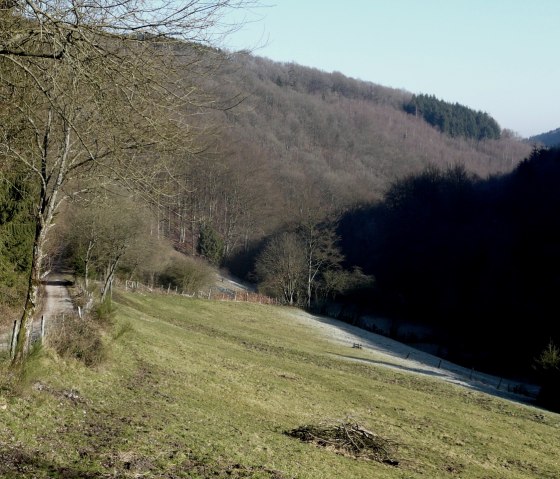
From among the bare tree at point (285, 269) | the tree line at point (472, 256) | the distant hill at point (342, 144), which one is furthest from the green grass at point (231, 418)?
the distant hill at point (342, 144)

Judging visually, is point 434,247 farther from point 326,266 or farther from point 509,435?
point 509,435

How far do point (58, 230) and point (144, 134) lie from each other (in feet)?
84.8

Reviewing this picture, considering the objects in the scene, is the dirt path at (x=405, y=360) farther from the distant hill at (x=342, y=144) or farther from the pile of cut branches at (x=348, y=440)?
the distant hill at (x=342, y=144)

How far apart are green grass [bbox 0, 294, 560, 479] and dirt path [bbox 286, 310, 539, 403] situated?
18.2 ft

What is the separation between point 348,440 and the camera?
11.3 m

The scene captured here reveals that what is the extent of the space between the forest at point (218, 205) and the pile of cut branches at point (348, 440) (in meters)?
4.76

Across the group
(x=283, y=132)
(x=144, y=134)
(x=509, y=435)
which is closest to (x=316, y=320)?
(x=509, y=435)

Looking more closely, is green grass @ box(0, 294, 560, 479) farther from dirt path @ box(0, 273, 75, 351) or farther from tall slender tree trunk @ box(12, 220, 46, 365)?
dirt path @ box(0, 273, 75, 351)

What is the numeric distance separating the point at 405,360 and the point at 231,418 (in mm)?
28622

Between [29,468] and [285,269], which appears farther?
[285,269]

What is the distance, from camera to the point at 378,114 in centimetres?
19638

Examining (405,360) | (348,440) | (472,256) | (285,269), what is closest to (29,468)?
(348,440)

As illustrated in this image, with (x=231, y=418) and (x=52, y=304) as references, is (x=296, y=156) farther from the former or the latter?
(x=231, y=418)

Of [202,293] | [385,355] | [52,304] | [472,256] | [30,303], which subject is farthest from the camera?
[472,256]
